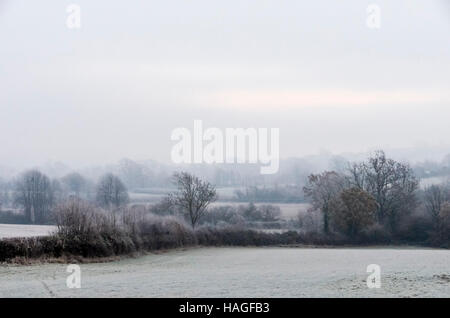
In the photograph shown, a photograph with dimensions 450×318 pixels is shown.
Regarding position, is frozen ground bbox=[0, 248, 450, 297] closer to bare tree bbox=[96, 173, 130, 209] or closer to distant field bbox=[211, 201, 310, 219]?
distant field bbox=[211, 201, 310, 219]

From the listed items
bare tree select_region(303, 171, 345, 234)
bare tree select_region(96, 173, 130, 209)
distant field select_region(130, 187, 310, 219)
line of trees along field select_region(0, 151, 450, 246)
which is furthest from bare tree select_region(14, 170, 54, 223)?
bare tree select_region(303, 171, 345, 234)

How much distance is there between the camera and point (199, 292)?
2948 centimetres

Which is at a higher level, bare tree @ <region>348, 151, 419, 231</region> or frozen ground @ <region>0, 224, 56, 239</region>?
bare tree @ <region>348, 151, 419, 231</region>

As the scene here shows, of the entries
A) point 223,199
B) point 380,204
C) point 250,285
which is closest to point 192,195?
point 380,204

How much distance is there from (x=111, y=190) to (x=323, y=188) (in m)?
56.1

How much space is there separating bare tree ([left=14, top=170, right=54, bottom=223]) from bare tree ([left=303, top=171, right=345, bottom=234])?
189ft

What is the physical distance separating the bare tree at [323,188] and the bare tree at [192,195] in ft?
55.7

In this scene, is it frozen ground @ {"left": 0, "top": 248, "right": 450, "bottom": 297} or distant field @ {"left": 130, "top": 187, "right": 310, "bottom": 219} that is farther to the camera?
distant field @ {"left": 130, "top": 187, "right": 310, "bottom": 219}

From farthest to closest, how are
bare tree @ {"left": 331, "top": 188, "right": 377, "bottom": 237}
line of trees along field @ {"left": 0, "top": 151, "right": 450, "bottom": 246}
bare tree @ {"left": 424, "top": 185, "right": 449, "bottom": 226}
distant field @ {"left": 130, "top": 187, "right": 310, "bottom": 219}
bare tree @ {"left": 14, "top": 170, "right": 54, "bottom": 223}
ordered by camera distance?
bare tree @ {"left": 14, "top": 170, "right": 54, "bottom": 223} < distant field @ {"left": 130, "top": 187, "right": 310, "bottom": 219} < bare tree @ {"left": 424, "top": 185, "right": 449, "bottom": 226} < line of trees along field @ {"left": 0, "top": 151, "right": 450, "bottom": 246} < bare tree @ {"left": 331, "top": 188, "right": 377, "bottom": 237}

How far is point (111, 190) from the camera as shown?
14325 centimetres

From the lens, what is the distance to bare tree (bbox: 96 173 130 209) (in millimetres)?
140250

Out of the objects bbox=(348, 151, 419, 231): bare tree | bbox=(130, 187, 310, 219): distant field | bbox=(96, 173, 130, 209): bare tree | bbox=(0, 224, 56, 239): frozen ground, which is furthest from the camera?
bbox=(96, 173, 130, 209): bare tree
